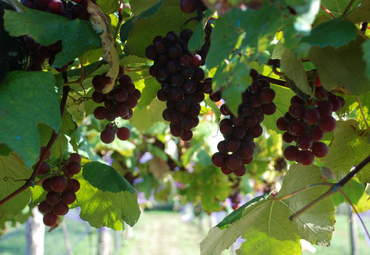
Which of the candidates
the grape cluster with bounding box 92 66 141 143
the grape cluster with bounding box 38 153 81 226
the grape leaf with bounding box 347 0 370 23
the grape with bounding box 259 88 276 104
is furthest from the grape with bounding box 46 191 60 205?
the grape leaf with bounding box 347 0 370 23

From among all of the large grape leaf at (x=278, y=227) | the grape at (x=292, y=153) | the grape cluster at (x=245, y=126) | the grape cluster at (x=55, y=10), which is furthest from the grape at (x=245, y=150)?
the grape cluster at (x=55, y=10)

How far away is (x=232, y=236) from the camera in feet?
3.60

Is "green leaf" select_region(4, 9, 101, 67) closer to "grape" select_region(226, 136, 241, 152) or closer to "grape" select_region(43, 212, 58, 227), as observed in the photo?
"grape" select_region(226, 136, 241, 152)

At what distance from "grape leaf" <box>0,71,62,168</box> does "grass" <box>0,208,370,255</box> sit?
663 cm

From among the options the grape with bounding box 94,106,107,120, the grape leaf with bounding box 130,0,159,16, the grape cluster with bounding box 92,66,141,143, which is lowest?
the grape with bounding box 94,106,107,120

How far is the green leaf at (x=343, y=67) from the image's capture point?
75cm

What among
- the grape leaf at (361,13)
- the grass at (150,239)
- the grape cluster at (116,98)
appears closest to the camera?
the grape leaf at (361,13)

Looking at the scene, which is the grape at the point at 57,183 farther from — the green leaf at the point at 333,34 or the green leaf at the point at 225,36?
the green leaf at the point at 333,34

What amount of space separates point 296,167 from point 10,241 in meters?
10.6

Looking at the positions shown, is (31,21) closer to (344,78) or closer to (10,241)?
(344,78)

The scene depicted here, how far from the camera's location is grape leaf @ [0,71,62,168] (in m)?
0.60

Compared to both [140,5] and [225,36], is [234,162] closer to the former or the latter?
[225,36]

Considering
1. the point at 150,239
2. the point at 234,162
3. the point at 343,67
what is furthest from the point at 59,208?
the point at 150,239

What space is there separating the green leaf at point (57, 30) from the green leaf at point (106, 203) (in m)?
0.43
